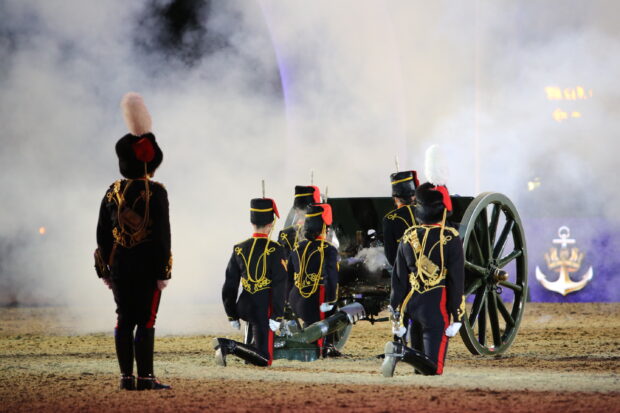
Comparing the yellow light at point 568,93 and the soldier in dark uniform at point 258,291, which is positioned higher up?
the yellow light at point 568,93

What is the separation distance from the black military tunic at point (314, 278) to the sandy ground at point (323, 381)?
1.49 ft

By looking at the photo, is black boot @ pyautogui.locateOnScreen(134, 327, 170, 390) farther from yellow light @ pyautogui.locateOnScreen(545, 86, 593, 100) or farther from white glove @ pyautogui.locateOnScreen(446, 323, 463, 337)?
yellow light @ pyautogui.locateOnScreen(545, 86, 593, 100)

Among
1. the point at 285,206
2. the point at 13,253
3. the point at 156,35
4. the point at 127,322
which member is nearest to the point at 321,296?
the point at 127,322

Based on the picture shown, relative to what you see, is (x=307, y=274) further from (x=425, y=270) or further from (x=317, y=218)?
(x=425, y=270)

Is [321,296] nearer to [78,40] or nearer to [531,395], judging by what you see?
[531,395]

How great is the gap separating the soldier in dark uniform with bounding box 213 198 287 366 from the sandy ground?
207 millimetres

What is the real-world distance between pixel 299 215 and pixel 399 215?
1.21 metres

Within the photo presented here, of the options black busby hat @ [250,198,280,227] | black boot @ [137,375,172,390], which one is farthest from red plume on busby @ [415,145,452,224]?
black boot @ [137,375,172,390]

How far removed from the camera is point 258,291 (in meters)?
7.30

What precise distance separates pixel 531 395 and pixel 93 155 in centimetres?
956

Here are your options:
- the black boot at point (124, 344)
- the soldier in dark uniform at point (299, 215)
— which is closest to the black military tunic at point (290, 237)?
the soldier in dark uniform at point (299, 215)

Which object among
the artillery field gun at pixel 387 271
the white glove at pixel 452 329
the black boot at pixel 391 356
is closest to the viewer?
the black boot at pixel 391 356

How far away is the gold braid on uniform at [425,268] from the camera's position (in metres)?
6.72

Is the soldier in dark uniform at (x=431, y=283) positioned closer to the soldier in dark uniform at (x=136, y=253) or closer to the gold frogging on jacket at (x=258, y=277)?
the gold frogging on jacket at (x=258, y=277)
